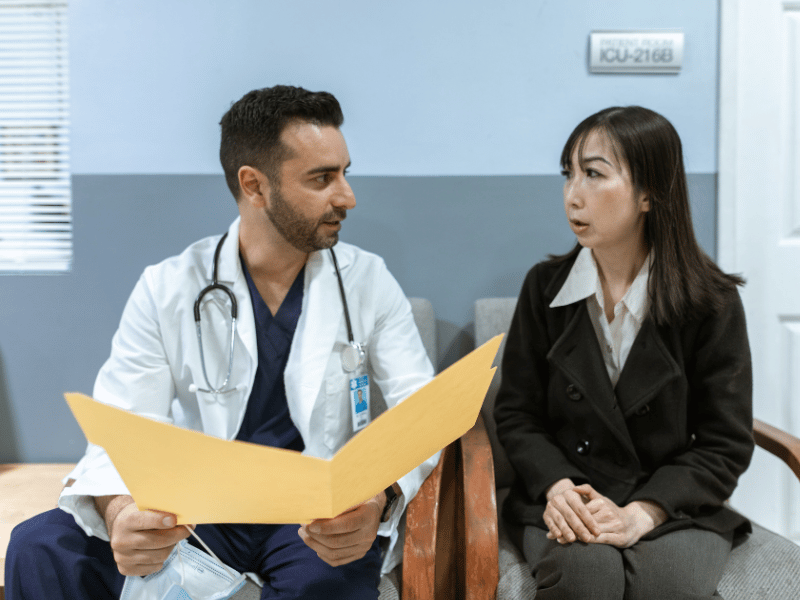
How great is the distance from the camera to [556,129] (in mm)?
1736

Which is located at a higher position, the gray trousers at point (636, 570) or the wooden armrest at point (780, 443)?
the wooden armrest at point (780, 443)

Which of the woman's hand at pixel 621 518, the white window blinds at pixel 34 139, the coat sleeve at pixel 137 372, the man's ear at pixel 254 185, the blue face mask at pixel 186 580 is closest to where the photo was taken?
the blue face mask at pixel 186 580

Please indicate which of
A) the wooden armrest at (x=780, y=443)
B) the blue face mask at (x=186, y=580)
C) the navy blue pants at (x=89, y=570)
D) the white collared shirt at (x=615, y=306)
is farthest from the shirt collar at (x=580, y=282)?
the blue face mask at (x=186, y=580)

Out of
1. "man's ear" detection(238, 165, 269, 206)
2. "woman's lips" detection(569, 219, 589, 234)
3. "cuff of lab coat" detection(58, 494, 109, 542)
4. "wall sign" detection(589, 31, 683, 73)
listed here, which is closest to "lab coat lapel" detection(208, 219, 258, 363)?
"man's ear" detection(238, 165, 269, 206)

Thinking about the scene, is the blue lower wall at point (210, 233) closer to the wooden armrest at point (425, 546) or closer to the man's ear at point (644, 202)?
the man's ear at point (644, 202)

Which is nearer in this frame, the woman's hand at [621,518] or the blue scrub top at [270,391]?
the woman's hand at [621,518]

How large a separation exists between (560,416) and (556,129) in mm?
880

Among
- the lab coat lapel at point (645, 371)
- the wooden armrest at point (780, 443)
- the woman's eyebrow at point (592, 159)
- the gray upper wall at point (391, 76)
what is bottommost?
the wooden armrest at point (780, 443)

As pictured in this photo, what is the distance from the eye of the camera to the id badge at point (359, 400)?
127cm

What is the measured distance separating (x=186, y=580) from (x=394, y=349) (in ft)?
2.04

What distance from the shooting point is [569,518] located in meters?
1.11

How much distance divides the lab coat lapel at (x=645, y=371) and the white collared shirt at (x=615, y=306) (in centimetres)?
3

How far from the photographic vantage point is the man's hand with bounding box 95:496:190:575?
2.84ft

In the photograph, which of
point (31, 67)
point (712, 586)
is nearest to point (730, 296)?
point (712, 586)
